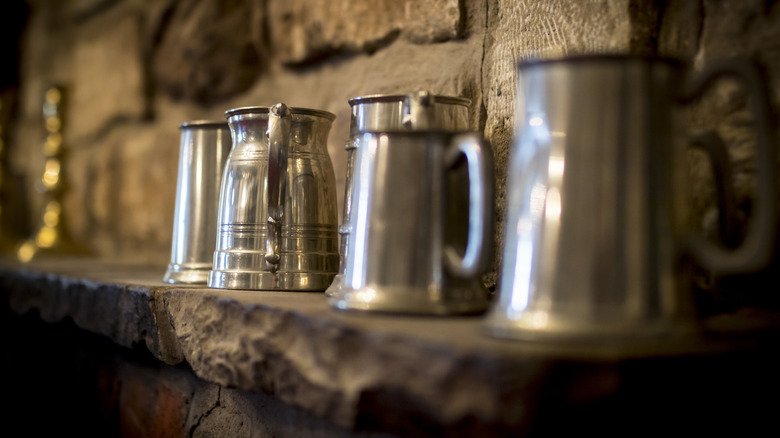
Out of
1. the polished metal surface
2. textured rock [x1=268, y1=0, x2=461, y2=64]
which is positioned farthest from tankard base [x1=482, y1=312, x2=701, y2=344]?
textured rock [x1=268, y1=0, x2=461, y2=64]

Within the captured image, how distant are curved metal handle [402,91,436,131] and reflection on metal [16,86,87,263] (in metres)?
1.59

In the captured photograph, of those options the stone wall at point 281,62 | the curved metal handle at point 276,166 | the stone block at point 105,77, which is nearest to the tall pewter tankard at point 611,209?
the stone wall at point 281,62

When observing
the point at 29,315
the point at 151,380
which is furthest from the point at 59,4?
the point at 151,380

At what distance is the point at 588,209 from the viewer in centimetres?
51

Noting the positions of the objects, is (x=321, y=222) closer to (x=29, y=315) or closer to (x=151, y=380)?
(x=151, y=380)

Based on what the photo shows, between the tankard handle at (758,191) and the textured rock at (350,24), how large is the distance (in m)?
0.45

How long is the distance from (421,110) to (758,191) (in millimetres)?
320

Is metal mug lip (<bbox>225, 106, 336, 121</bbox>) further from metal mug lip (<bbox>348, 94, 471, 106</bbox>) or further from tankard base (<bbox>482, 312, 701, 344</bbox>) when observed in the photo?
tankard base (<bbox>482, 312, 701, 344</bbox>)

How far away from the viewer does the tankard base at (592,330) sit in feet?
1.60

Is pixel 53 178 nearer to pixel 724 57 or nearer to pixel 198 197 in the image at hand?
pixel 198 197

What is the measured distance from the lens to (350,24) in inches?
43.1

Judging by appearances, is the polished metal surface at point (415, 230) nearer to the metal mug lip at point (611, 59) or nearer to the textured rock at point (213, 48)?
the metal mug lip at point (611, 59)

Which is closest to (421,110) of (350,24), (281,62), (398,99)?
(398,99)

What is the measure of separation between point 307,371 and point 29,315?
46.7 inches
